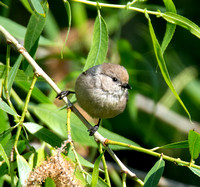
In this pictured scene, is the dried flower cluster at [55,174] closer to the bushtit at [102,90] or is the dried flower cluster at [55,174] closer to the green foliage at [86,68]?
the green foliage at [86,68]

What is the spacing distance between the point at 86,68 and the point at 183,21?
2.38 feet

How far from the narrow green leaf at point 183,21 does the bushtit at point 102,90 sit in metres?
1.07

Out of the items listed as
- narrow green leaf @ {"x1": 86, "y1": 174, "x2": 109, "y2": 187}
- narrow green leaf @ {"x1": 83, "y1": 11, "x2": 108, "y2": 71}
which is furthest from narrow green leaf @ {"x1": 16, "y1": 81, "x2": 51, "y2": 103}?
narrow green leaf @ {"x1": 86, "y1": 174, "x2": 109, "y2": 187}

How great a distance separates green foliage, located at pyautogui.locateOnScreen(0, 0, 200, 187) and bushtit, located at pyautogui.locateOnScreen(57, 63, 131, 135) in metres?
0.14

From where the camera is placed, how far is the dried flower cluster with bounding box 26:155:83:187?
2.06m

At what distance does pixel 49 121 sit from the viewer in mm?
3090

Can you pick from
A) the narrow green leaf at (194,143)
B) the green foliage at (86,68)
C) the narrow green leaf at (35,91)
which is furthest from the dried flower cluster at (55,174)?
the narrow green leaf at (35,91)

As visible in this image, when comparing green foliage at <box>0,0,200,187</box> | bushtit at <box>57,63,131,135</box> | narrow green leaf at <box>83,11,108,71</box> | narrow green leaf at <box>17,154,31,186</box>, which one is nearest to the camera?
narrow green leaf at <box>17,154,31,186</box>

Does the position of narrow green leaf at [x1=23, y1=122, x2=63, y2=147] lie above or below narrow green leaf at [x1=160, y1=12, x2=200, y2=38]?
below

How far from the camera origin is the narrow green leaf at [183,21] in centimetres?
250

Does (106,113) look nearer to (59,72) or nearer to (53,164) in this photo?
(53,164)

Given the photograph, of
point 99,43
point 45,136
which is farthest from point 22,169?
point 99,43

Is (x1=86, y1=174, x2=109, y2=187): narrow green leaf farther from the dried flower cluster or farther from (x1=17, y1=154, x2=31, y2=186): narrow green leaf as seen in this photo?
(x1=17, y1=154, x2=31, y2=186): narrow green leaf

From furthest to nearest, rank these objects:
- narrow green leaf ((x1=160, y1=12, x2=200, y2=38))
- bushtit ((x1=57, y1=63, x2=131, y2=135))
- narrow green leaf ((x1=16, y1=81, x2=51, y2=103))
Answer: bushtit ((x1=57, y1=63, x2=131, y2=135)) < narrow green leaf ((x1=16, y1=81, x2=51, y2=103)) < narrow green leaf ((x1=160, y1=12, x2=200, y2=38))
